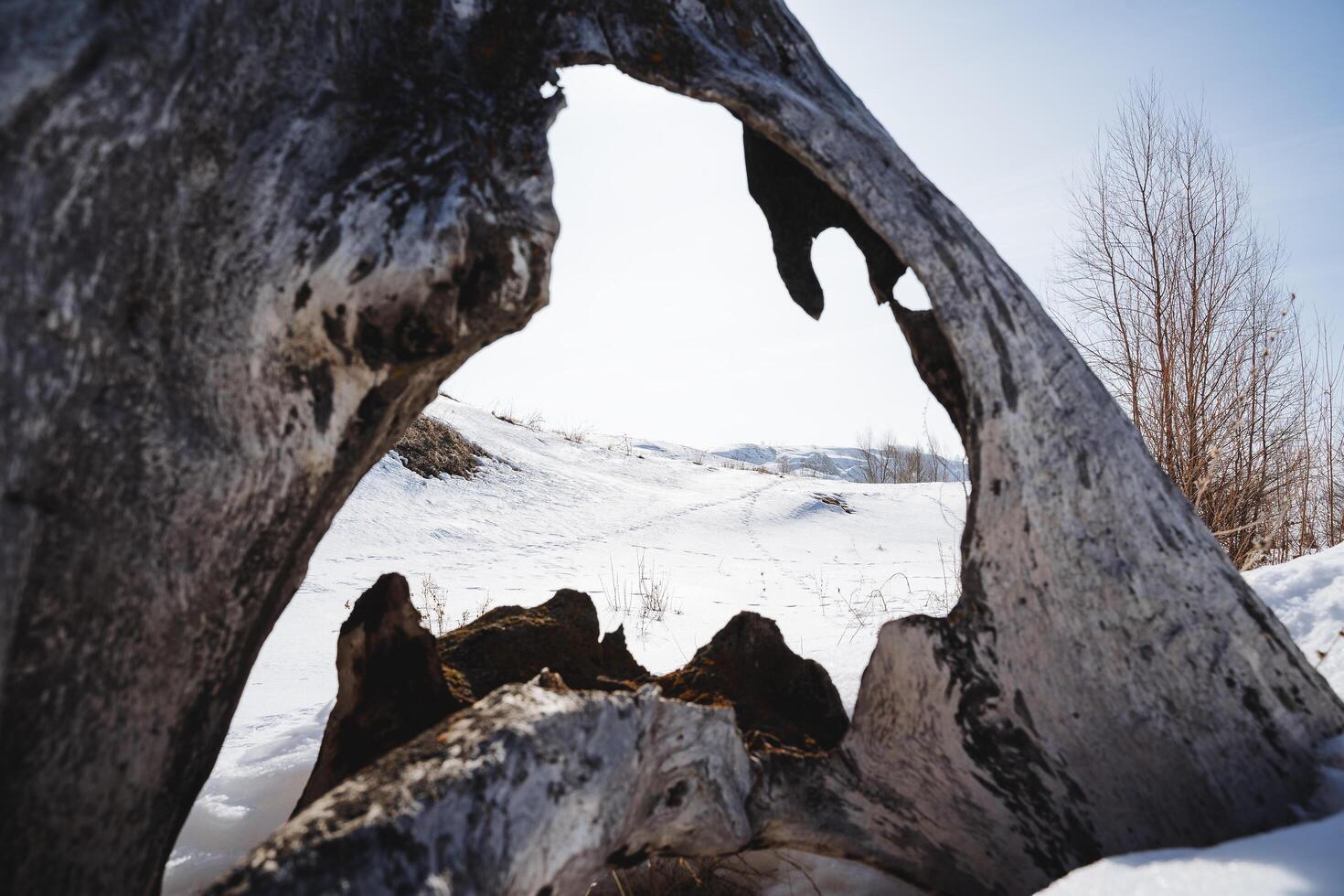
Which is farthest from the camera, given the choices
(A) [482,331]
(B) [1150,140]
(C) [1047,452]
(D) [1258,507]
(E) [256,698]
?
(B) [1150,140]

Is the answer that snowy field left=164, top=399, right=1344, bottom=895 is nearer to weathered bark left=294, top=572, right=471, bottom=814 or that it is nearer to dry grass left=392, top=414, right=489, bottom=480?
dry grass left=392, top=414, right=489, bottom=480

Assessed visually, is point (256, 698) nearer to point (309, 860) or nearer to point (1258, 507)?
point (309, 860)

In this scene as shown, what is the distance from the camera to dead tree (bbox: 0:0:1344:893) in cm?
83

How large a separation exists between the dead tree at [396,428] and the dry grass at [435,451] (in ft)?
23.3

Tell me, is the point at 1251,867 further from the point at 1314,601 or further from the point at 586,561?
the point at 586,561

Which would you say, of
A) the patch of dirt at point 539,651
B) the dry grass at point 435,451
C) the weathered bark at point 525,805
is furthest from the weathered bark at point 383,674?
the dry grass at point 435,451

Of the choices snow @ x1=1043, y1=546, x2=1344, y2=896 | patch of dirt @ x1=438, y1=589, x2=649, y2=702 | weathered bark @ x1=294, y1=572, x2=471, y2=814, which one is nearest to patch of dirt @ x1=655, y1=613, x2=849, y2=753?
patch of dirt @ x1=438, y1=589, x2=649, y2=702

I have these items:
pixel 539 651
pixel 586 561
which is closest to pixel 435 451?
pixel 586 561

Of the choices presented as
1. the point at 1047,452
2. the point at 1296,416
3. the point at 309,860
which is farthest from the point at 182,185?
the point at 1296,416

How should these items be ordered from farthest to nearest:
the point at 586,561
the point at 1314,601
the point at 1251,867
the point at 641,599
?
the point at 586,561 < the point at 641,599 < the point at 1314,601 < the point at 1251,867

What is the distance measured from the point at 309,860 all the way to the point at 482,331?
2.36 feet

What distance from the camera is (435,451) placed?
8.69m

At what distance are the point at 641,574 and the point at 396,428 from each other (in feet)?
12.3

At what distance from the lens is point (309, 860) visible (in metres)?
0.82
